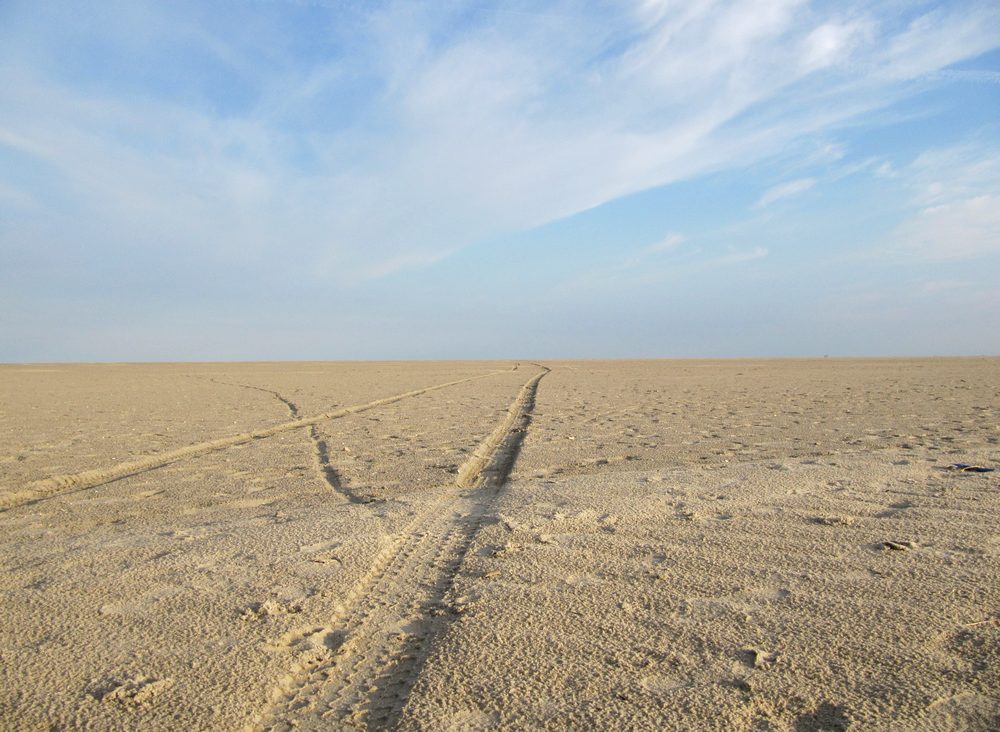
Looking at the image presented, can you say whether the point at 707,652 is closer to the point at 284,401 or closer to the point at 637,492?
the point at 637,492

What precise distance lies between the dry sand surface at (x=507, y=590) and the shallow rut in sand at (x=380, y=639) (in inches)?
0.4

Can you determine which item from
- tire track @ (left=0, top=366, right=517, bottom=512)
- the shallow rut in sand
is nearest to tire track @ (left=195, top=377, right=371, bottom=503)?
tire track @ (left=0, top=366, right=517, bottom=512)

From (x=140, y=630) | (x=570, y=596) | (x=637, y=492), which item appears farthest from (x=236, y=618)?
(x=637, y=492)

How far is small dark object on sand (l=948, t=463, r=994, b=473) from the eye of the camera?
14.8ft

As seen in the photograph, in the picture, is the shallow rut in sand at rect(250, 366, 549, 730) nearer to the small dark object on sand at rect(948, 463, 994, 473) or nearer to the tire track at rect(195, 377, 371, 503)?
the tire track at rect(195, 377, 371, 503)

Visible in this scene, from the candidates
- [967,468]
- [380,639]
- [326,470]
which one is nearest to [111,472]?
[326,470]

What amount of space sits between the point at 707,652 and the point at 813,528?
1523 mm

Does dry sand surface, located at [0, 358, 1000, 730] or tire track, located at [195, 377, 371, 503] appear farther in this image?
tire track, located at [195, 377, 371, 503]

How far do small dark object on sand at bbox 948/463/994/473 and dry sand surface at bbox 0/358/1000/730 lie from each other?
4.2 inches

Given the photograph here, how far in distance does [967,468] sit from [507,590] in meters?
3.80

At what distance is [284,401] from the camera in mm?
11797

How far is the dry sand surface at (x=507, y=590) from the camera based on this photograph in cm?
182

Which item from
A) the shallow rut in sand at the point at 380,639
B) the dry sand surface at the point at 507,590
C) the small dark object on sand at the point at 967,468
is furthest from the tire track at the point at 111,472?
the small dark object on sand at the point at 967,468

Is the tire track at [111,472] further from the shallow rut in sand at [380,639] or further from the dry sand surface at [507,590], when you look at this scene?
the shallow rut in sand at [380,639]
